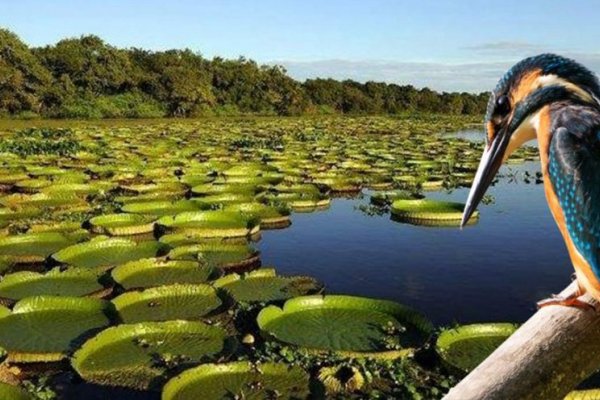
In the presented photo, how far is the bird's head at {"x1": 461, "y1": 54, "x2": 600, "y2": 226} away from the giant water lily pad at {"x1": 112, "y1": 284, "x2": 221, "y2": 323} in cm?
501

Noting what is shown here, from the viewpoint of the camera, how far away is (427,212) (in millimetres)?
10414

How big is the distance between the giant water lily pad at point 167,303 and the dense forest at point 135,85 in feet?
100

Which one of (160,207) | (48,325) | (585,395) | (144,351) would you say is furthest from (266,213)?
(585,395)

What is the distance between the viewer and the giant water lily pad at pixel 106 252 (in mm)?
7559

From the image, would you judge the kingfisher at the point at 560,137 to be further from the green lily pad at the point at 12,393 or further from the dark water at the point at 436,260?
the dark water at the point at 436,260

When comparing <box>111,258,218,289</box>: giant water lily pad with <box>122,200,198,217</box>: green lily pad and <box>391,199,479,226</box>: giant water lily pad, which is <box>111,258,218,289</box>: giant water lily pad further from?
<box>391,199,479,226</box>: giant water lily pad

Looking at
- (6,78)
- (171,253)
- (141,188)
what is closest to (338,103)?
(6,78)

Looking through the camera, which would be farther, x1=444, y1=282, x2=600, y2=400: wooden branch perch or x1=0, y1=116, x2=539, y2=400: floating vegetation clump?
x1=0, y1=116, x2=539, y2=400: floating vegetation clump

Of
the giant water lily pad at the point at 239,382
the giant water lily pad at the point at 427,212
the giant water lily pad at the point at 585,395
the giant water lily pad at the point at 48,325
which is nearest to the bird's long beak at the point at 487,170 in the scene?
the giant water lily pad at the point at 585,395

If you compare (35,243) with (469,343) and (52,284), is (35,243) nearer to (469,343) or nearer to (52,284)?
(52,284)

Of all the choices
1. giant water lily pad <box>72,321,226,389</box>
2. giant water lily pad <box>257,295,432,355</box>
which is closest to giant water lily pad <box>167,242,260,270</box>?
giant water lily pad <box>257,295,432,355</box>

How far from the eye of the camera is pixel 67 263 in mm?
7480

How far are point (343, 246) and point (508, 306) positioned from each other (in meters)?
3.04

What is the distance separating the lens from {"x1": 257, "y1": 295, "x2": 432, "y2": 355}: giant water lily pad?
5422 mm
